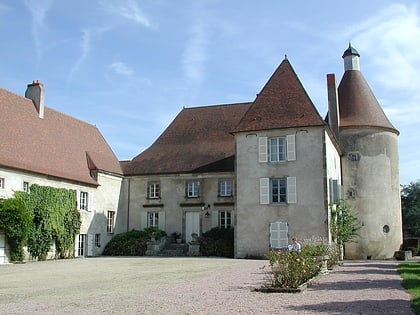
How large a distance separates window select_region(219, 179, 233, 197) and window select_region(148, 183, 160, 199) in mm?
4089

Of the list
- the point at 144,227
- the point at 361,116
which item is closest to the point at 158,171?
the point at 144,227

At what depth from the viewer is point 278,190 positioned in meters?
25.4

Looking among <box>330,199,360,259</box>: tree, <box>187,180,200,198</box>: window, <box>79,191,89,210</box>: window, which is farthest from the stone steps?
<box>330,199,360,259</box>: tree

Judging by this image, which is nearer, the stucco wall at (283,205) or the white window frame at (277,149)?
the stucco wall at (283,205)

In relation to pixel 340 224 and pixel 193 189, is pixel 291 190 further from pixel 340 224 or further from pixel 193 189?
pixel 193 189

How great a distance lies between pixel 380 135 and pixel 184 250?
13.6 meters

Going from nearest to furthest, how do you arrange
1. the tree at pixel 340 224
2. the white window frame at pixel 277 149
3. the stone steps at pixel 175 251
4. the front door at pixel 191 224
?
the tree at pixel 340 224 < the white window frame at pixel 277 149 < the stone steps at pixel 175 251 < the front door at pixel 191 224

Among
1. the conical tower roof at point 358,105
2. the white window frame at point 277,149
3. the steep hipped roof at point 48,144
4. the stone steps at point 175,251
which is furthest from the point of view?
the conical tower roof at point 358,105

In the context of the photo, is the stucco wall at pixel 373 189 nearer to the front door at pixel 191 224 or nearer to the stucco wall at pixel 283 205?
the stucco wall at pixel 283 205

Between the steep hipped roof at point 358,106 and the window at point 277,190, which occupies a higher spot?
the steep hipped roof at point 358,106

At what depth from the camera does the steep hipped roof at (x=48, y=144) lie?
23.7 metres

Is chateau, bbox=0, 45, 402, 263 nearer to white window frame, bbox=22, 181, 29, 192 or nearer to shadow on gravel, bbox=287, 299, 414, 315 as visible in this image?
white window frame, bbox=22, 181, 29, 192

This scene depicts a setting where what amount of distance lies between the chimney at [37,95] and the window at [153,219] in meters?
8.66

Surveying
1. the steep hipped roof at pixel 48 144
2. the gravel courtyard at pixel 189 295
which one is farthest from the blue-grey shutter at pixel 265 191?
the steep hipped roof at pixel 48 144
